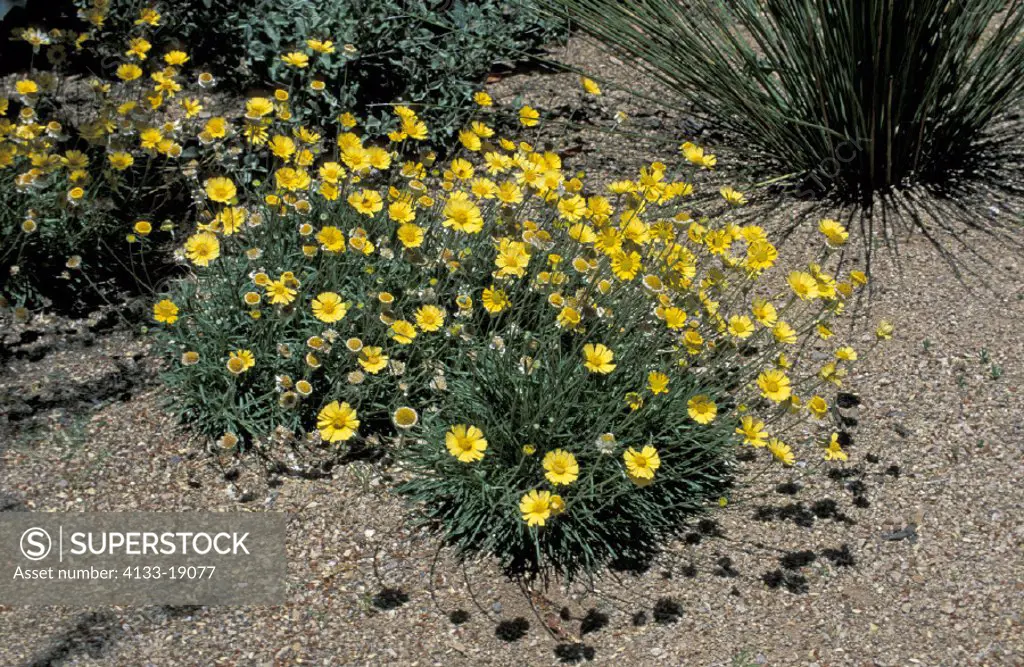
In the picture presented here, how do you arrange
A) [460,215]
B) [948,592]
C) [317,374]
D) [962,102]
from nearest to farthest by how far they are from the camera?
1. [948,592]
2. [460,215]
3. [317,374]
4. [962,102]

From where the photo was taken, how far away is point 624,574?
3.04 m

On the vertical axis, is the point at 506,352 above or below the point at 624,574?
above

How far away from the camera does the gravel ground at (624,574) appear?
280 cm

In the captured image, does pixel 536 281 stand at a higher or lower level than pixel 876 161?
lower

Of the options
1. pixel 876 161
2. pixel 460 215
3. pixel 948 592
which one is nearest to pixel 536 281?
pixel 460 215

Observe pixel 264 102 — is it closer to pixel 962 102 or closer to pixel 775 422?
pixel 775 422

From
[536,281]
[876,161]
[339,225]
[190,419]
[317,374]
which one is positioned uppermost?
[876,161]

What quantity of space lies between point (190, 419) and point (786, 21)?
2686 millimetres

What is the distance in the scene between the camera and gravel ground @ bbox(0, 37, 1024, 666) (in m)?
2.80

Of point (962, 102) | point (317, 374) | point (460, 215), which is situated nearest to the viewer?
point (460, 215)

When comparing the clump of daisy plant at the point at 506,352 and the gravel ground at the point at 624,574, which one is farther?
the clump of daisy plant at the point at 506,352

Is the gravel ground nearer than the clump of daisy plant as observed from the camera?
Yes

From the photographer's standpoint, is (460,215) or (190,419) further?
(190,419)

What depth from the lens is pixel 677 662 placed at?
277 centimetres
